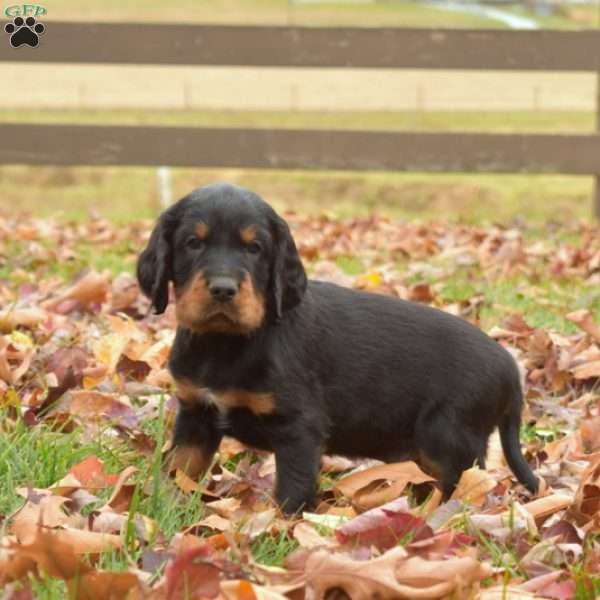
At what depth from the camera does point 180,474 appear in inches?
118

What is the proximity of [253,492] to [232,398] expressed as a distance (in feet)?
0.85

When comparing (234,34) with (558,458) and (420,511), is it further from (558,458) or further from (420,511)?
(420,511)

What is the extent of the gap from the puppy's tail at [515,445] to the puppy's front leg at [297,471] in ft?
1.77

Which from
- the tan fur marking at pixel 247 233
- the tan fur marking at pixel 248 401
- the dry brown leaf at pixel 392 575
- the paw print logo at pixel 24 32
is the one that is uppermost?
the paw print logo at pixel 24 32

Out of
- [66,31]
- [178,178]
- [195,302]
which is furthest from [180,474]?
[178,178]

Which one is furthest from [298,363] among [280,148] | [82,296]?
[280,148]

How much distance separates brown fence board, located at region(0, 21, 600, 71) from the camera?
31.8 feet

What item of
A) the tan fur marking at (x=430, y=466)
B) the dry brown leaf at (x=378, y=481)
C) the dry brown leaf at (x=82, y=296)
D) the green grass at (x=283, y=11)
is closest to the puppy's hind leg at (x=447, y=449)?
the tan fur marking at (x=430, y=466)

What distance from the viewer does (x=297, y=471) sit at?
305 cm

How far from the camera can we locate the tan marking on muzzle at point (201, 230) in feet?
9.89

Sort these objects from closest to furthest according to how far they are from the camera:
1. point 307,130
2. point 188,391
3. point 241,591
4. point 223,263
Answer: point 241,591 < point 223,263 < point 188,391 < point 307,130

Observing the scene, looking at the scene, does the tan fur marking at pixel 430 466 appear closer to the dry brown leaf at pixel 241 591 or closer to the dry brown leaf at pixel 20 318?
the dry brown leaf at pixel 241 591

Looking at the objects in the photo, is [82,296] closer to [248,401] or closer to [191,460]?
[191,460]

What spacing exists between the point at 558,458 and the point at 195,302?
1.22 meters
